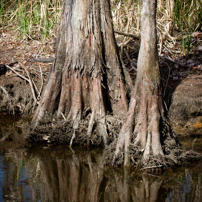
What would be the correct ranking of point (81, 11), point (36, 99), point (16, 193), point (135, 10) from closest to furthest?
point (16, 193) → point (81, 11) → point (36, 99) → point (135, 10)

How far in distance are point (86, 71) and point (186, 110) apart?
2.54 meters

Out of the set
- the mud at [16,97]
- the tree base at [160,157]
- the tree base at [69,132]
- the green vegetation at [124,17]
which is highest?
the green vegetation at [124,17]

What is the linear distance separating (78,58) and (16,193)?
3.14 metres

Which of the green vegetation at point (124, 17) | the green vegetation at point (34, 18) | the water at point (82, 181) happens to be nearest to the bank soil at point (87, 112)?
the water at point (82, 181)

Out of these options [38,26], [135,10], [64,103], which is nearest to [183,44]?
[135,10]

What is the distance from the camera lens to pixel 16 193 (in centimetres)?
462

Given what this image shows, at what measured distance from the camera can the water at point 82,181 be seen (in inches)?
180

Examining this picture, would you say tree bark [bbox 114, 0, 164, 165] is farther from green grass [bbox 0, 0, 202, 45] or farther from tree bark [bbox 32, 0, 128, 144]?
green grass [bbox 0, 0, 202, 45]

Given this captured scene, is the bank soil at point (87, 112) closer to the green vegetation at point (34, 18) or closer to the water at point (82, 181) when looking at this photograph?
the water at point (82, 181)

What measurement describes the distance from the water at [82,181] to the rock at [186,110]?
188 cm

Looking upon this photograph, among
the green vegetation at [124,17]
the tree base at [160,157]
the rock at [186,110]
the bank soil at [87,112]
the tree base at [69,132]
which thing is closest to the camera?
the tree base at [160,157]

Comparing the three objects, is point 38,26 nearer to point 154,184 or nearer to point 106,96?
point 106,96

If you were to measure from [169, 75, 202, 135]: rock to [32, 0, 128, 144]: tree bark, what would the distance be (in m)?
1.42

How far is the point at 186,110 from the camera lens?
7.46 meters
